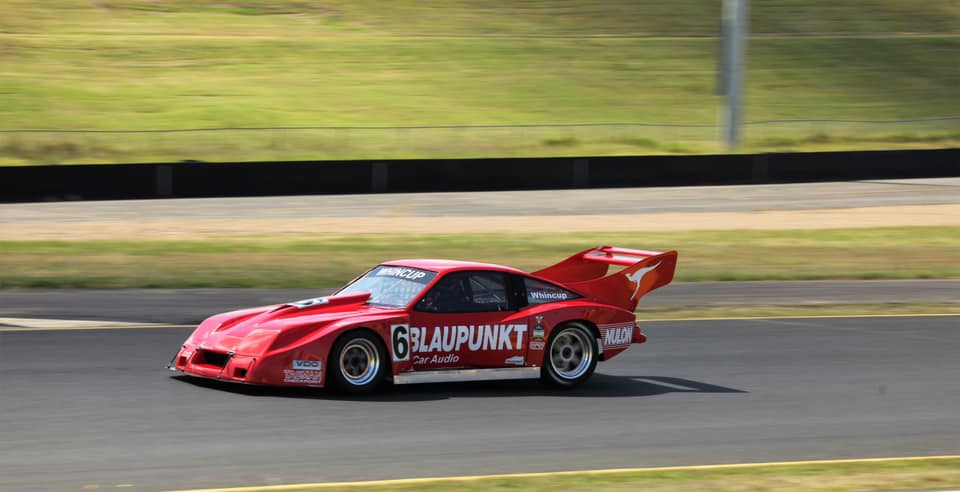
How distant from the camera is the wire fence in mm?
38562

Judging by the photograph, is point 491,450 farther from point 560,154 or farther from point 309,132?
point 309,132

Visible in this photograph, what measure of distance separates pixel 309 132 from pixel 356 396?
34.6 meters

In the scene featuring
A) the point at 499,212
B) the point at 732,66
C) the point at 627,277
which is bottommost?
the point at 627,277

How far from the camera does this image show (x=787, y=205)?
3356cm

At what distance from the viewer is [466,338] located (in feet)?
35.6

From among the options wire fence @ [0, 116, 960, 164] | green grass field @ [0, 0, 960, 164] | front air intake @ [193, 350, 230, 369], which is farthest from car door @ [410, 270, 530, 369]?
green grass field @ [0, 0, 960, 164]

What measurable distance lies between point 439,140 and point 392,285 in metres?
32.3

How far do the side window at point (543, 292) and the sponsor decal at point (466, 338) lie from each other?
0.36 metres

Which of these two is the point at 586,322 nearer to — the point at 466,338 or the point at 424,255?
the point at 466,338

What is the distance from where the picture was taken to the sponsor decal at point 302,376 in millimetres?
10125

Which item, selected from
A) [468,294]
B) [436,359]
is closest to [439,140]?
[468,294]

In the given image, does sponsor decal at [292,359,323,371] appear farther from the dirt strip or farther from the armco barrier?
the armco barrier

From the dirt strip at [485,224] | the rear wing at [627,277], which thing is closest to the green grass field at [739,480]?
the rear wing at [627,277]

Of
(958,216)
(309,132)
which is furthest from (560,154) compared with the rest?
(958,216)
